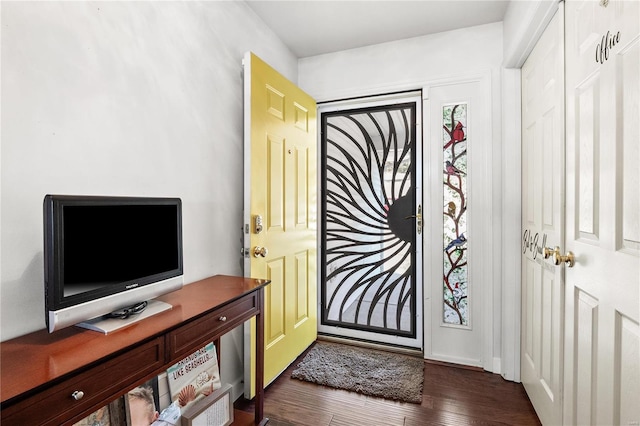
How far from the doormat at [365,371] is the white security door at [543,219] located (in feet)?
2.24

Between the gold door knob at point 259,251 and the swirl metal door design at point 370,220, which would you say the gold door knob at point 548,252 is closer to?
the swirl metal door design at point 370,220

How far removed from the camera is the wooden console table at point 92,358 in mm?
730

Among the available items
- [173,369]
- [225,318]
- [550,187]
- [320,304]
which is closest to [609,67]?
[550,187]

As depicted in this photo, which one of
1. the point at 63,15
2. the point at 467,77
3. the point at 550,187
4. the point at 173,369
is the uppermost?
the point at 467,77

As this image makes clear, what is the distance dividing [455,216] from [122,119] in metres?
2.19

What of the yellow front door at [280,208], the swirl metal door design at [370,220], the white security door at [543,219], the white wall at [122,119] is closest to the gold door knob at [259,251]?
the yellow front door at [280,208]

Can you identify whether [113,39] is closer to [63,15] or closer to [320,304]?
[63,15]

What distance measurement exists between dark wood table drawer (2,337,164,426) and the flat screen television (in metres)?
0.14

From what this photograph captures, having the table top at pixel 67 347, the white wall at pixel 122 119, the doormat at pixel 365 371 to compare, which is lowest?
the doormat at pixel 365 371

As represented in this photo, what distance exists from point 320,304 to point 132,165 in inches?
79.5

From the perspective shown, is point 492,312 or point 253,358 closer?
point 253,358

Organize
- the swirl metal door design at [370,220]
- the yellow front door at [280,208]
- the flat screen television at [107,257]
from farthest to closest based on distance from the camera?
the swirl metal door design at [370,220], the yellow front door at [280,208], the flat screen television at [107,257]

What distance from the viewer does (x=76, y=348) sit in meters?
0.91

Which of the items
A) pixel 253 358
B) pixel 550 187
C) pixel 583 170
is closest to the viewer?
pixel 583 170
